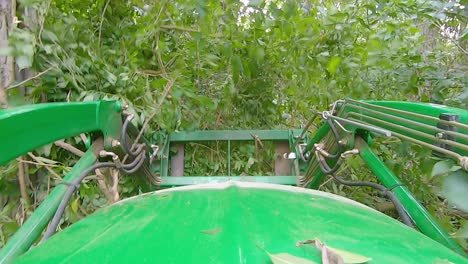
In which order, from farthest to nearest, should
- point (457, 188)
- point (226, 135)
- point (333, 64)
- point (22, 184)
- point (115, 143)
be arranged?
point (226, 135) → point (333, 64) → point (22, 184) → point (115, 143) → point (457, 188)

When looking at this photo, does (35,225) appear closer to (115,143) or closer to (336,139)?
(115,143)

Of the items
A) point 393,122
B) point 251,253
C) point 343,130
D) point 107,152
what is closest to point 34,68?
point 107,152

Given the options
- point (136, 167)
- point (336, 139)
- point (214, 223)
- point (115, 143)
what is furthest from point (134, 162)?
point (214, 223)

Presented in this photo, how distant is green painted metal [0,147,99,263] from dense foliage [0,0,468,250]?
2.11 ft

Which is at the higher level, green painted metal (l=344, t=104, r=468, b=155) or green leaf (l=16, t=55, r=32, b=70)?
green leaf (l=16, t=55, r=32, b=70)

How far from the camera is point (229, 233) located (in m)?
0.56

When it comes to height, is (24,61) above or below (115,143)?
above

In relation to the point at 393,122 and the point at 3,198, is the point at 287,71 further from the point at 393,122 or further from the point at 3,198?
the point at 3,198

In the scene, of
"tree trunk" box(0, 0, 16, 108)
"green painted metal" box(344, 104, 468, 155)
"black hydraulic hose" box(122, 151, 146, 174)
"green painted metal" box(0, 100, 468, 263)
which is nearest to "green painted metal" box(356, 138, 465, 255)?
"green painted metal" box(0, 100, 468, 263)

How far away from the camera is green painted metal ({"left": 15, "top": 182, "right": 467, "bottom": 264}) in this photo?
526 mm

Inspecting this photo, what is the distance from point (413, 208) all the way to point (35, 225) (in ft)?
2.65

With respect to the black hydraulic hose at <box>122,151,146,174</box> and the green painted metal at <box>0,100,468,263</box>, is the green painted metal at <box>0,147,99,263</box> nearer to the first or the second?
the green painted metal at <box>0,100,468,263</box>

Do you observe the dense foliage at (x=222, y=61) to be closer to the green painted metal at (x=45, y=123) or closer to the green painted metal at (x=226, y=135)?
the green painted metal at (x=226, y=135)

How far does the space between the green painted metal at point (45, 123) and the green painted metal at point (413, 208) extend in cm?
74
